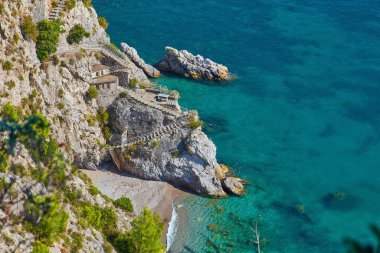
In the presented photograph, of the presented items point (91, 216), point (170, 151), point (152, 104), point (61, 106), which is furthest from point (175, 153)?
point (91, 216)

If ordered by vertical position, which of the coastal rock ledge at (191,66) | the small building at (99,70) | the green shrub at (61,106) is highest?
the small building at (99,70)

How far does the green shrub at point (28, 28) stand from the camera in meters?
Answer: 80.5

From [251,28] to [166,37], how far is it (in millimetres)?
19953

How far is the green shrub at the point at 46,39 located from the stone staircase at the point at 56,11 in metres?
2.68

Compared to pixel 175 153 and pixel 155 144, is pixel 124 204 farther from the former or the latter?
pixel 175 153

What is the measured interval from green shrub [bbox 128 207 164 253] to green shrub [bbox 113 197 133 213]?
439cm

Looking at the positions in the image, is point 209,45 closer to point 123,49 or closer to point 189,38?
point 189,38

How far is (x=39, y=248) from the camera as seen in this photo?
2451 inches

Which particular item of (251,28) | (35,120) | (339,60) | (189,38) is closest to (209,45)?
(189,38)

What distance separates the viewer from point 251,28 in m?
139

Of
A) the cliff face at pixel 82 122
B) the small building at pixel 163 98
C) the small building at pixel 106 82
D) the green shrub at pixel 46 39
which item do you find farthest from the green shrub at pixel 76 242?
the small building at pixel 163 98

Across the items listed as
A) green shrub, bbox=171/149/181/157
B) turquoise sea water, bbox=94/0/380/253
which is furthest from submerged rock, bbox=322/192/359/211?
green shrub, bbox=171/149/181/157

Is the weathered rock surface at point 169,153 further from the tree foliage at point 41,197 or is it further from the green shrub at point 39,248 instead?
the green shrub at point 39,248

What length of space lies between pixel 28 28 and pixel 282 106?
50024mm
